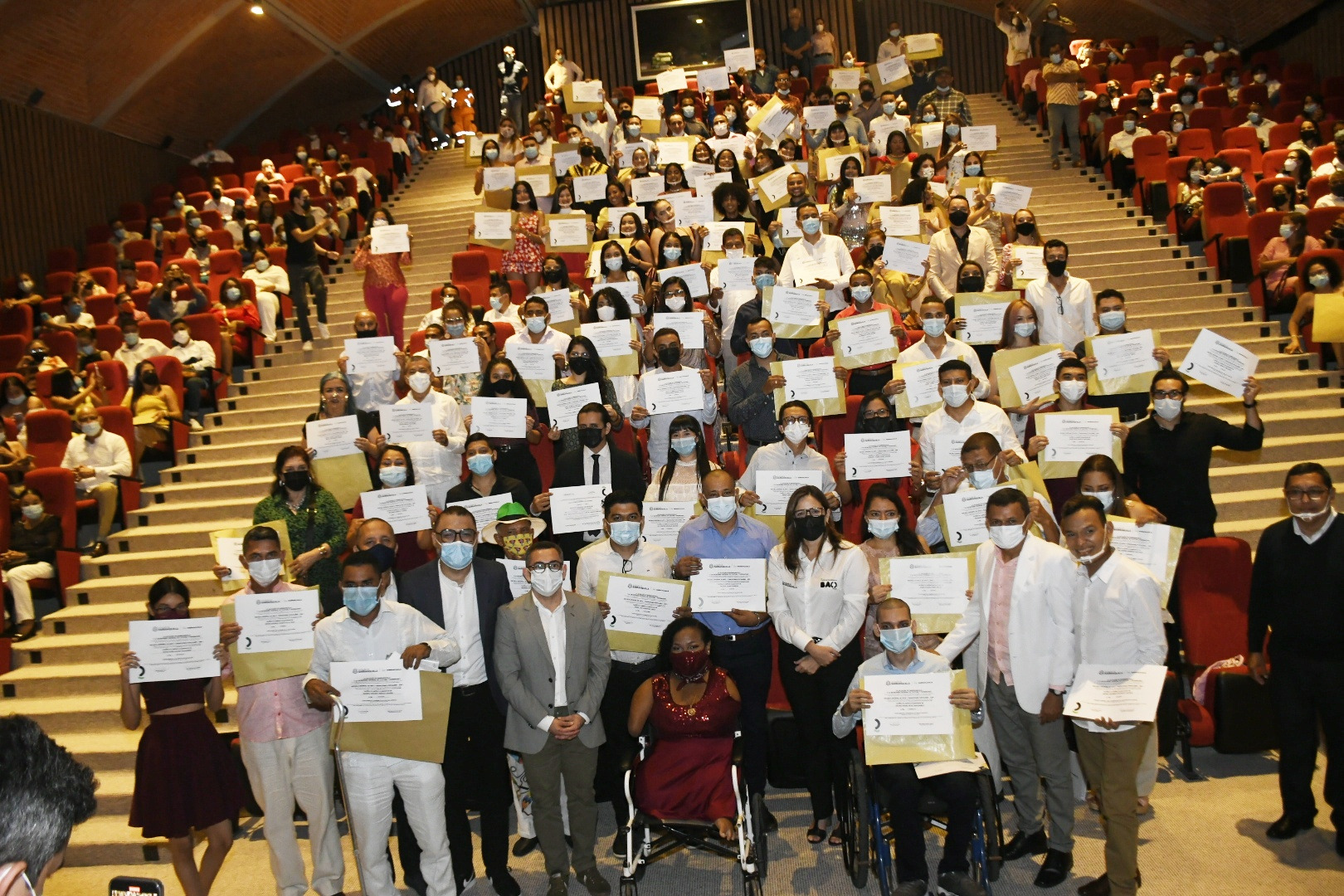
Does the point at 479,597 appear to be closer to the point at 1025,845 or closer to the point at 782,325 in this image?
the point at 1025,845

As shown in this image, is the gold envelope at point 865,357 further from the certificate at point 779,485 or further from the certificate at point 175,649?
the certificate at point 175,649

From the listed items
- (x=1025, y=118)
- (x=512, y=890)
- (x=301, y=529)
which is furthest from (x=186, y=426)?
(x=1025, y=118)

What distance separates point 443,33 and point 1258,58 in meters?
14.9

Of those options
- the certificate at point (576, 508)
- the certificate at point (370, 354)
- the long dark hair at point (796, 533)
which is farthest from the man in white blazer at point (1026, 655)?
the certificate at point (370, 354)

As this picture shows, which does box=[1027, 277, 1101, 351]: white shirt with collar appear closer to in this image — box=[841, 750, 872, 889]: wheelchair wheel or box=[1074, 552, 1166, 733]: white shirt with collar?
box=[1074, 552, 1166, 733]: white shirt with collar

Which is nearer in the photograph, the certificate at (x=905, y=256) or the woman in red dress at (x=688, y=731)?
the woman in red dress at (x=688, y=731)

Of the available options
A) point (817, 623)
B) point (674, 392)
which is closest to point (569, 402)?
point (674, 392)

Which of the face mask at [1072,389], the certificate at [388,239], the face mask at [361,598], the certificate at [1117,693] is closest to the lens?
the certificate at [1117,693]

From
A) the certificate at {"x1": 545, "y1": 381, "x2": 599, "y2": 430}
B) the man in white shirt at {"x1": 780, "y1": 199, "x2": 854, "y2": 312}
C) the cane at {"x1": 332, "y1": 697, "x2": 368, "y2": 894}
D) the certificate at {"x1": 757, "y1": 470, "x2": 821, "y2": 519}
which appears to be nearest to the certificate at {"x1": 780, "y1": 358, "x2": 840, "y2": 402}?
the certificate at {"x1": 757, "y1": 470, "x2": 821, "y2": 519}

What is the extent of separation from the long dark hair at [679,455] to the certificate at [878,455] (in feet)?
2.83

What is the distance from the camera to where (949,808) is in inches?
198

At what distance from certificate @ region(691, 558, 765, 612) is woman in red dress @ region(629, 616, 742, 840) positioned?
0.13 m

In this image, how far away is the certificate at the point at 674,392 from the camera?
761 cm

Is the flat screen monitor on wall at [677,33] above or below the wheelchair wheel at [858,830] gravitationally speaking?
above
